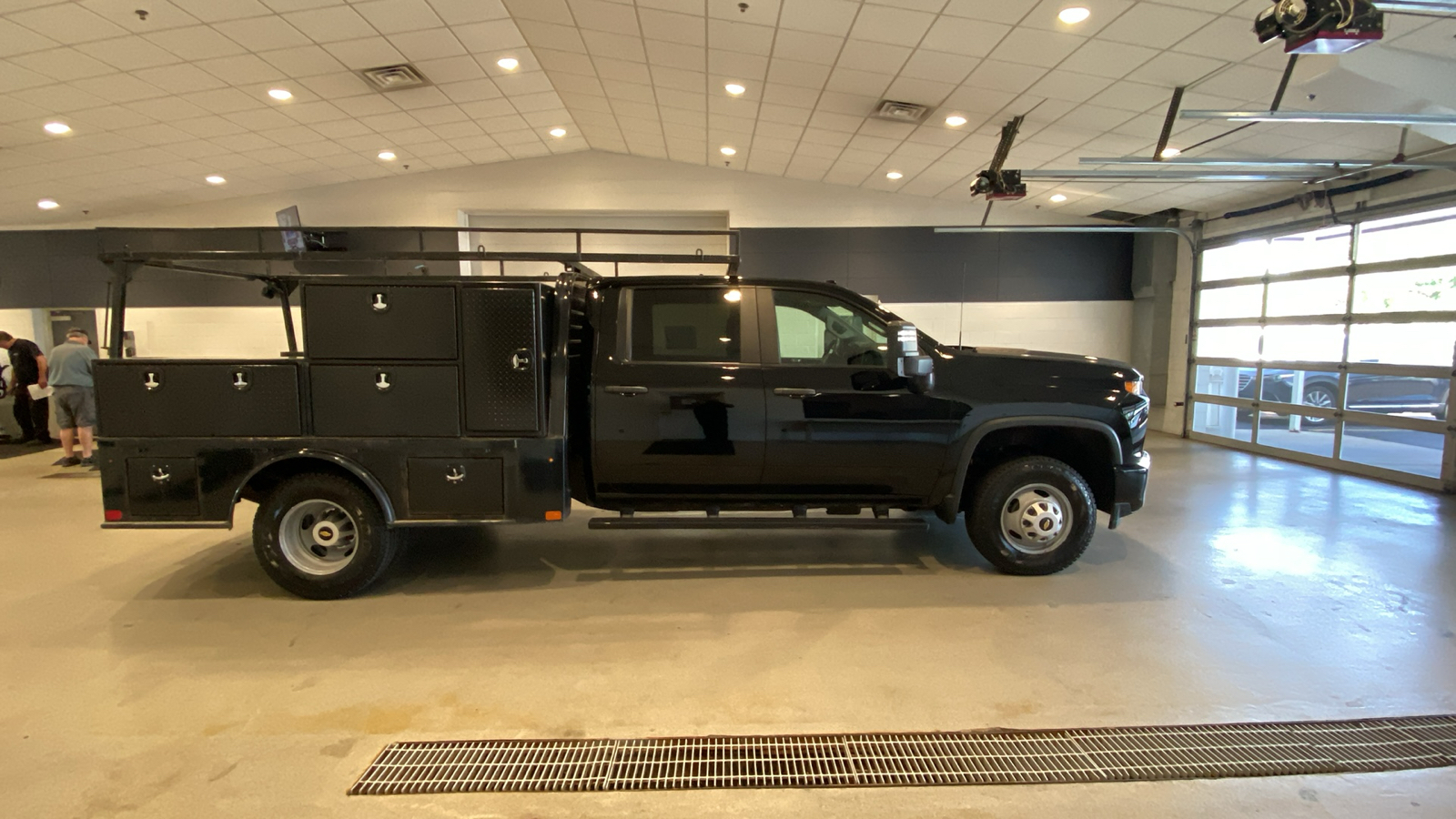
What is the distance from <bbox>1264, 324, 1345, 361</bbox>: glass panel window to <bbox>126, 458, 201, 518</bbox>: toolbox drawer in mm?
11217

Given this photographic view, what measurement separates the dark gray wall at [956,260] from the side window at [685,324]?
736 centimetres

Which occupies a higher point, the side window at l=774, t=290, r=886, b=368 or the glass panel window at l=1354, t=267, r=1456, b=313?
the glass panel window at l=1354, t=267, r=1456, b=313

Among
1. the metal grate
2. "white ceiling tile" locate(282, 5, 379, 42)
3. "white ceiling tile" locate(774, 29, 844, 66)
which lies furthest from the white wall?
the metal grate

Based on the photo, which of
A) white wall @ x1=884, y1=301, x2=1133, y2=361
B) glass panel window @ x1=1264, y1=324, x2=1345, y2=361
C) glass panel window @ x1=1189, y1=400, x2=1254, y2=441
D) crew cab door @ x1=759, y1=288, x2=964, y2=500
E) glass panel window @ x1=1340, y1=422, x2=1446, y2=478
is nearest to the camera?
crew cab door @ x1=759, y1=288, x2=964, y2=500

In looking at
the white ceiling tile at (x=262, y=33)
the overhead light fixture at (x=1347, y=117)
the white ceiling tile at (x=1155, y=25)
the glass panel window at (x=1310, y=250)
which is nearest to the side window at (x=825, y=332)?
the white ceiling tile at (x=1155, y=25)

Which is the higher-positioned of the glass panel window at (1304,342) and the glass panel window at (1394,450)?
the glass panel window at (1304,342)

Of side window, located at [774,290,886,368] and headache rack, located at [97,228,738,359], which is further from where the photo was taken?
side window, located at [774,290,886,368]

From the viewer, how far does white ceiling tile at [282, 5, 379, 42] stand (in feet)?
18.3

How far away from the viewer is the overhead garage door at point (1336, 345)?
6.63m

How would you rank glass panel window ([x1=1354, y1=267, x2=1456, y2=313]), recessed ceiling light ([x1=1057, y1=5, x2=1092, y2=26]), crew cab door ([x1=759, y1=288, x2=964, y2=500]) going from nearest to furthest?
crew cab door ([x1=759, y1=288, x2=964, y2=500])
recessed ceiling light ([x1=1057, y1=5, x2=1092, y2=26])
glass panel window ([x1=1354, y1=267, x2=1456, y2=313])

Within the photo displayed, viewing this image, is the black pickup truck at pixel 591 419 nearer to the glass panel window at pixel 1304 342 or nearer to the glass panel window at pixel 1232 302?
the glass panel window at pixel 1304 342

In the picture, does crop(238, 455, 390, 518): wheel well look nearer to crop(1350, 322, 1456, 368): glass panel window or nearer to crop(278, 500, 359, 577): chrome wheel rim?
crop(278, 500, 359, 577): chrome wheel rim

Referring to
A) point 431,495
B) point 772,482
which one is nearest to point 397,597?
point 431,495

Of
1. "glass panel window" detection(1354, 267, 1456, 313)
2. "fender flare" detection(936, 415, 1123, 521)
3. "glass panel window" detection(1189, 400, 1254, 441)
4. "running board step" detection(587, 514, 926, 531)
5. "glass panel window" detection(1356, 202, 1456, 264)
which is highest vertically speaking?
"glass panel window" detection(1356, 202, 1456, 264)
